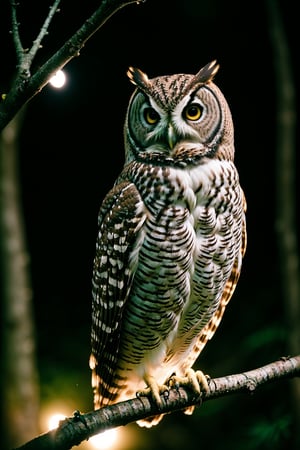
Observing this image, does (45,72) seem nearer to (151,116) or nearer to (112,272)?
(151,116)

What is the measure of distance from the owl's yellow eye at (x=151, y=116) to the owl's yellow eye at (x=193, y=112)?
90mm

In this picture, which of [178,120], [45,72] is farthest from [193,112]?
[45,72]

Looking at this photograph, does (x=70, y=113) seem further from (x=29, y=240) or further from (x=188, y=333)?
(x=188, y=333)

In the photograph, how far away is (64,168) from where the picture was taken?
4.26 m

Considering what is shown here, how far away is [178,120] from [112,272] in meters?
0.56

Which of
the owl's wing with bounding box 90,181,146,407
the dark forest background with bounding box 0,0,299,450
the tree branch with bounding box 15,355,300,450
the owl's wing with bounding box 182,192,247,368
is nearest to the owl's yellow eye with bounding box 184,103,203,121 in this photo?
the owl's wing with bounding box 90,181,146,407

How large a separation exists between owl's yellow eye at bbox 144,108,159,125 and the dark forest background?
1.87m

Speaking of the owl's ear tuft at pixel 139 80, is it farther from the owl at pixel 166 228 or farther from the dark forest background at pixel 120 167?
the dark forest background at pixel 120 167

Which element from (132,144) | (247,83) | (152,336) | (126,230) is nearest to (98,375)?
(152,336)

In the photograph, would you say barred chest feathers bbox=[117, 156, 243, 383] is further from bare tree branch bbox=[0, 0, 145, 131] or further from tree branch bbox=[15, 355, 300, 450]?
bare tree branch bbox=[0, 0, 145, 131]

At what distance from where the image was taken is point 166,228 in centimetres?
200

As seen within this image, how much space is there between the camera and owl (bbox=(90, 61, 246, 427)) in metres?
1.98

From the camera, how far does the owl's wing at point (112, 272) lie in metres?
2.09

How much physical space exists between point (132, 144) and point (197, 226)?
352 mm
